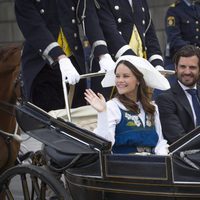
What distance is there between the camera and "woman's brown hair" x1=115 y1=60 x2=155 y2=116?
3.66 meters

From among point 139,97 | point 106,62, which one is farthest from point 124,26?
point 139,97

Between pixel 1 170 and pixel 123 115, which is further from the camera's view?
pixel 1 170

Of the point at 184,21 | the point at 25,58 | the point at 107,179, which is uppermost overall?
the point at 184,21

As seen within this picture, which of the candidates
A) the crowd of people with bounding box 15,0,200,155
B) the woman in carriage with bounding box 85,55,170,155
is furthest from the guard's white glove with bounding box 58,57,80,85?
the woman in carriage with bounding box 85,55,170,155

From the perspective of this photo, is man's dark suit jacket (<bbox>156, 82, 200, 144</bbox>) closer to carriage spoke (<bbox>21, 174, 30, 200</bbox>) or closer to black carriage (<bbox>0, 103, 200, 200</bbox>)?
black carriage (<bbox>0, 103, 200, 200</bbox>)

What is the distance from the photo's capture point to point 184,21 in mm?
6449

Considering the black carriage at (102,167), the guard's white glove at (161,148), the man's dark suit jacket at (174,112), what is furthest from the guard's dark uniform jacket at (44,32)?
the guard's white glove at (161,148)

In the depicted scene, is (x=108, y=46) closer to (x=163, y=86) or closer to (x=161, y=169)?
(x=163, y=86)

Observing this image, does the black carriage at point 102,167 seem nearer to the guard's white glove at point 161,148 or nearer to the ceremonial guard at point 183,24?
the guard's white glove at point 161,148

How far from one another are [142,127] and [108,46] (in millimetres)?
1004

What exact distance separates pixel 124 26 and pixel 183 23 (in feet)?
6.77

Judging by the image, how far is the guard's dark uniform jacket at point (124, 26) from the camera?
4.37 meters

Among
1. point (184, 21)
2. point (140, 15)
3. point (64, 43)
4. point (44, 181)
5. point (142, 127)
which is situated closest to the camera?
point (44, 181)

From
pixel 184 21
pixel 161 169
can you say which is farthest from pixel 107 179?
pixel 184 21
